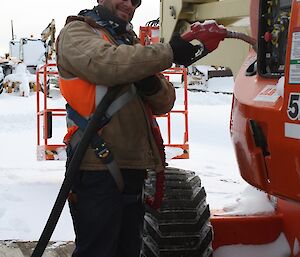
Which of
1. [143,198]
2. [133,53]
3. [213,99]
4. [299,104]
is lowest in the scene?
[213,99]

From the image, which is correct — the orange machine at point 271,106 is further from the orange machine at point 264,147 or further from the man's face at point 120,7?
the man's face at point 120,7

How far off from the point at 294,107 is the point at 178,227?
1187 millimetres

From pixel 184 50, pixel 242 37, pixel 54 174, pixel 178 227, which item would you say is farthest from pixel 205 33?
pixel 54 174

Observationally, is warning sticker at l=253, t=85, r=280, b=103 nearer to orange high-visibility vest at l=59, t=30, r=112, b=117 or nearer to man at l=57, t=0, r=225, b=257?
man at l=57, t=0, r=225, b=257

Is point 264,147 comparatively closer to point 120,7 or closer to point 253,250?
point 120,7

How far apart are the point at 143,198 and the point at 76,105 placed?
2.02 feet

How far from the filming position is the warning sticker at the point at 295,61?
2203mm

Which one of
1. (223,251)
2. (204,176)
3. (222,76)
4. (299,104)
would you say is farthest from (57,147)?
(222,76)

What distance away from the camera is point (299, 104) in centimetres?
217

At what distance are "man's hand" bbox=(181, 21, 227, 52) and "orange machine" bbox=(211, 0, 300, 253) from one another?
0.63ft

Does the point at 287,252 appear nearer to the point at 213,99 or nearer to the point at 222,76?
the point at 213,99

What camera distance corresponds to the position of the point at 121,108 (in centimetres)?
258

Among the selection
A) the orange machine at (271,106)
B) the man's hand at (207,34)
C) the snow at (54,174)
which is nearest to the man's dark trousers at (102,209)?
the orange machine at (271,106)

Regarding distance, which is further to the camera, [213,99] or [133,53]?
[213,99]
